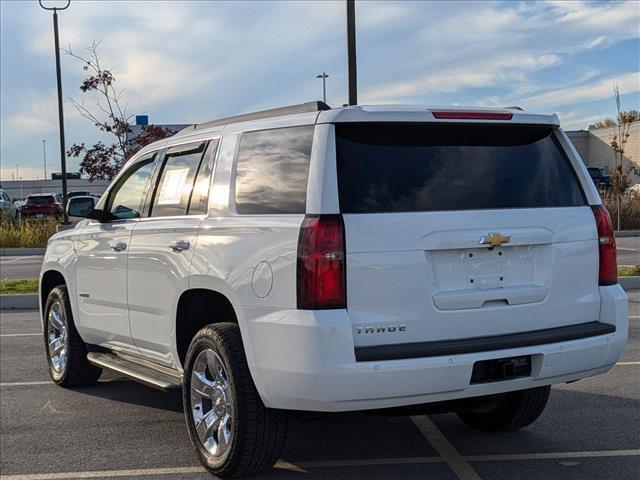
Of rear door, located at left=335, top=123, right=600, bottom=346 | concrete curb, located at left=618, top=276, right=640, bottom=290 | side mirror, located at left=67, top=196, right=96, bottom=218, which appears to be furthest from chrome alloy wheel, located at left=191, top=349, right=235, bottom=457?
concrete curb, located at left=618, top=276, right=640, bottom=290

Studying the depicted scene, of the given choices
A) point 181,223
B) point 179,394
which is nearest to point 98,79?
point 179,394

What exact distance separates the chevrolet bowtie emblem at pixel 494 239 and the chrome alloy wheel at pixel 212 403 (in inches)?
61.7

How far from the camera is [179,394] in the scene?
6.70 metres

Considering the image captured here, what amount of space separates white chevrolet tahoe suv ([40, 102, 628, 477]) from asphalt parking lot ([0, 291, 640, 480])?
395 millimetres

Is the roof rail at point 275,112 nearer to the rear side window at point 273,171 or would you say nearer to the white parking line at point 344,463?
the rear side window at point 273,171

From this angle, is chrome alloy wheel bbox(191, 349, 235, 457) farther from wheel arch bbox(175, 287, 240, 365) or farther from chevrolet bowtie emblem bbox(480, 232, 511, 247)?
chevrolet bowtie emblem bbox(480, 232, 511, 247)

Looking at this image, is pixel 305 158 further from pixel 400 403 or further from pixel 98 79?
pixel 98 79

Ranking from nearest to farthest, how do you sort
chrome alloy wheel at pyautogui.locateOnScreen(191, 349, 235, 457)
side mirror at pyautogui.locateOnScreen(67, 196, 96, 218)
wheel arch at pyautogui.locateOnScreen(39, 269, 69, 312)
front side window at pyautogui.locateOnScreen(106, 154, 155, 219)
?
chrome alloy wheel at pyautogui.locateOnScreen(191, 349, 235, 457), front side window at pyautogui.locateOnScreen(106, 154, 155, 219), side mirror at pyautogui.locateOnScreen(67, 196, 96, 218), wheel arch at pyautogui.locateOnScreen(39, 269, 69, 312)

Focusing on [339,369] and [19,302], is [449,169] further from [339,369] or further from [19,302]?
[19,302]

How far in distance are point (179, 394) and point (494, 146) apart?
357cm

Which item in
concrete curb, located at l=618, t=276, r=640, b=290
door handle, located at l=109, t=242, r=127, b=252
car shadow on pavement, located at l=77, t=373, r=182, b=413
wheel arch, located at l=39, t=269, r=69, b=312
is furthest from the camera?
concrete curb, located at l=618, t=276, r=640, b=290

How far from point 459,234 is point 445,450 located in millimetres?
1625

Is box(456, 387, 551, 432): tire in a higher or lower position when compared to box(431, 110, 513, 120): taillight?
lower

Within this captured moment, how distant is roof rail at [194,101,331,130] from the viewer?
4414 millimetres
